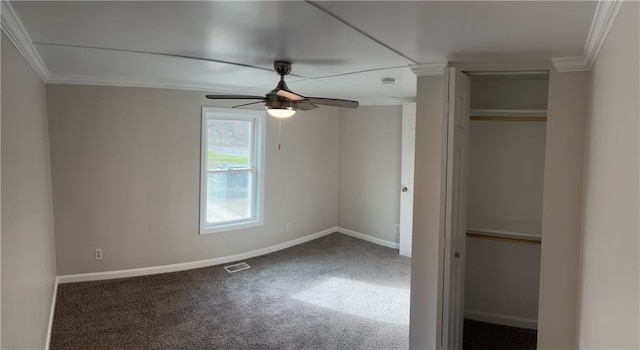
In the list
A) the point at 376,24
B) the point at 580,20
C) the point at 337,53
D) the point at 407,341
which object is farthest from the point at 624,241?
the point at 407,341

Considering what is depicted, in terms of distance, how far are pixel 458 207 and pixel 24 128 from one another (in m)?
2.83

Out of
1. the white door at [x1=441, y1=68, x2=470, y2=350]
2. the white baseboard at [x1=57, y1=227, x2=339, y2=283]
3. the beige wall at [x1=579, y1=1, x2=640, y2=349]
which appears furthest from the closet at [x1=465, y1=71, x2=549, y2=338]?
the white baseboard at [x1=57, y1=227, x2=339, y2=283]

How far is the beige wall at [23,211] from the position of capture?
1.86m

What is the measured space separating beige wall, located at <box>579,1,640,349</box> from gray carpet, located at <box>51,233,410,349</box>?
5.81ft

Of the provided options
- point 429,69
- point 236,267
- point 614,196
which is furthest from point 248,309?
point 614,196

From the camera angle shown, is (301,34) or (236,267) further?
(236,267)

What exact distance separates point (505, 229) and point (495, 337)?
913 mm

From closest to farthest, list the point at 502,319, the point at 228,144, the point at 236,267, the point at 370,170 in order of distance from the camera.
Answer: the point at 502,319, the point at 236,267, the point at 228,144, the point at 370,170

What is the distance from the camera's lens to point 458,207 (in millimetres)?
2789

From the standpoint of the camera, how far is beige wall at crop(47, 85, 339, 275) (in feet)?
13.3

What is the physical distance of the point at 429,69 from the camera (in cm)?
273

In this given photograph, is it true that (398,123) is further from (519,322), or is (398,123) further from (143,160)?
(143,160)

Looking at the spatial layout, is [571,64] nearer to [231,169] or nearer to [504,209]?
[504,209]

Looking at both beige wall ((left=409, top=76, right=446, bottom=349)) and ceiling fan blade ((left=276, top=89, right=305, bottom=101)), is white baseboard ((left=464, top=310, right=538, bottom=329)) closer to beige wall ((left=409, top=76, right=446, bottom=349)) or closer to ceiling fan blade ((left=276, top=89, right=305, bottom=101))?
beige wall ((left=409, top=76, right=446, bottom=349))
